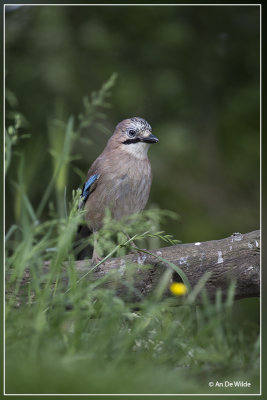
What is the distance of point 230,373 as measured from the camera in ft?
11.2

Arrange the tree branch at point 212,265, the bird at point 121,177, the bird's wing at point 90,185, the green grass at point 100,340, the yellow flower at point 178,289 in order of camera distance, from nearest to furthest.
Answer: the green grass at point 100,340 → the yellow flower at point 178,289 → the tree branch at point 212,265 → the bird at point 121,177 → the bird's wing at point 90,185

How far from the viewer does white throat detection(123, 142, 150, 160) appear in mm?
4793

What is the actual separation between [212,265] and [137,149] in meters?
1.34

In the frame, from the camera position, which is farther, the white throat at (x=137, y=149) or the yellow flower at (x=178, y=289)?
the white throat at (x=137, y=149)

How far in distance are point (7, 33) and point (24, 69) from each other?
2.32ft

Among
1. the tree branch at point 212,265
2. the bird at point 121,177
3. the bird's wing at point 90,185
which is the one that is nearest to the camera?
the tree branch at point 212,265

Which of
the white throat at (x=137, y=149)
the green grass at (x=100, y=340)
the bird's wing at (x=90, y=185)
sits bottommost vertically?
the green grass at (x=100, y=340)

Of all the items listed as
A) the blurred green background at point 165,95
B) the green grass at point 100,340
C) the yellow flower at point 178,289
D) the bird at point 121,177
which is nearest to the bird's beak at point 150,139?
the bird at point 121,177

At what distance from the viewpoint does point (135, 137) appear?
4.81 meters

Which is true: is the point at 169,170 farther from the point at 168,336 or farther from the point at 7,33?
the point at 168,336

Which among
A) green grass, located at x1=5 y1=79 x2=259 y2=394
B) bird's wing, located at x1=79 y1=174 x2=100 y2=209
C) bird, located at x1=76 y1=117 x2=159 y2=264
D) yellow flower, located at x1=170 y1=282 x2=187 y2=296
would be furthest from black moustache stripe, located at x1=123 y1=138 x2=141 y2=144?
yellow flower, located at x1=170 y1=282 x2=187 y2=296

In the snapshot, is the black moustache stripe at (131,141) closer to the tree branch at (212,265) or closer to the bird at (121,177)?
the bird at (121,177)

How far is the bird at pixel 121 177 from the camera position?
462 cm

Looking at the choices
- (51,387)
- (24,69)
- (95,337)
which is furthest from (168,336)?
(24,69)
